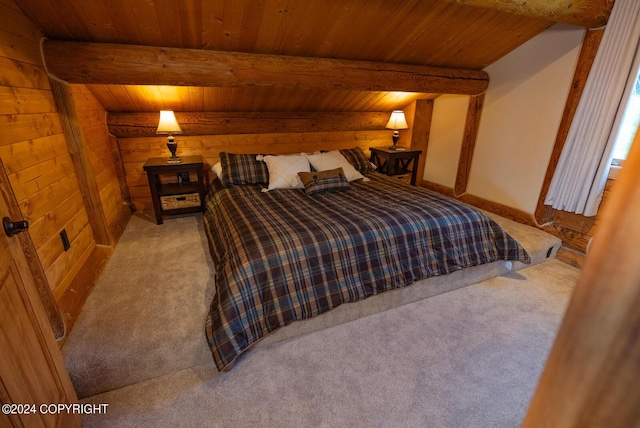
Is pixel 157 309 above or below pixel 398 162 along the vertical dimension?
below

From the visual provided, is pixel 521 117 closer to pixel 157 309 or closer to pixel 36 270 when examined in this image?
pixel 157 309

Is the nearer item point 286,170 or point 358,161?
point 286,170

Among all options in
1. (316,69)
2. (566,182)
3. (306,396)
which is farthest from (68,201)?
(566,182)

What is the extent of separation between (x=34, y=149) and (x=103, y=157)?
4.22ft

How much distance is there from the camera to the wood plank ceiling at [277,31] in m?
1.98

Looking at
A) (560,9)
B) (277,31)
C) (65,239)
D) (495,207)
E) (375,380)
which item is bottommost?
(375,380)

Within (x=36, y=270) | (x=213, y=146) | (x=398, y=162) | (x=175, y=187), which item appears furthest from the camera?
(x=398, y=162)

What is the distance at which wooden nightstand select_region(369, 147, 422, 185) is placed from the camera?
412 cm

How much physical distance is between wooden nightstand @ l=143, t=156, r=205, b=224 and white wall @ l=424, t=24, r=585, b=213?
10.9 ft

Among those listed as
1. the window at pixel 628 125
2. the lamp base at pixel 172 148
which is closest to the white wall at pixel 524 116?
the window at pixel 628 125

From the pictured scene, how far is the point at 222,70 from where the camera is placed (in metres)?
2.47

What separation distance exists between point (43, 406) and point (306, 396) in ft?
3.40

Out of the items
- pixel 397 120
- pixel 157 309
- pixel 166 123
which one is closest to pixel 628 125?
pixel 397 120

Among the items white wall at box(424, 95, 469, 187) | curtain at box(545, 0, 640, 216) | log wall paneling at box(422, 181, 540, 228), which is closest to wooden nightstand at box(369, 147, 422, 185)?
white wall at box(424, 95, 469, 187)
